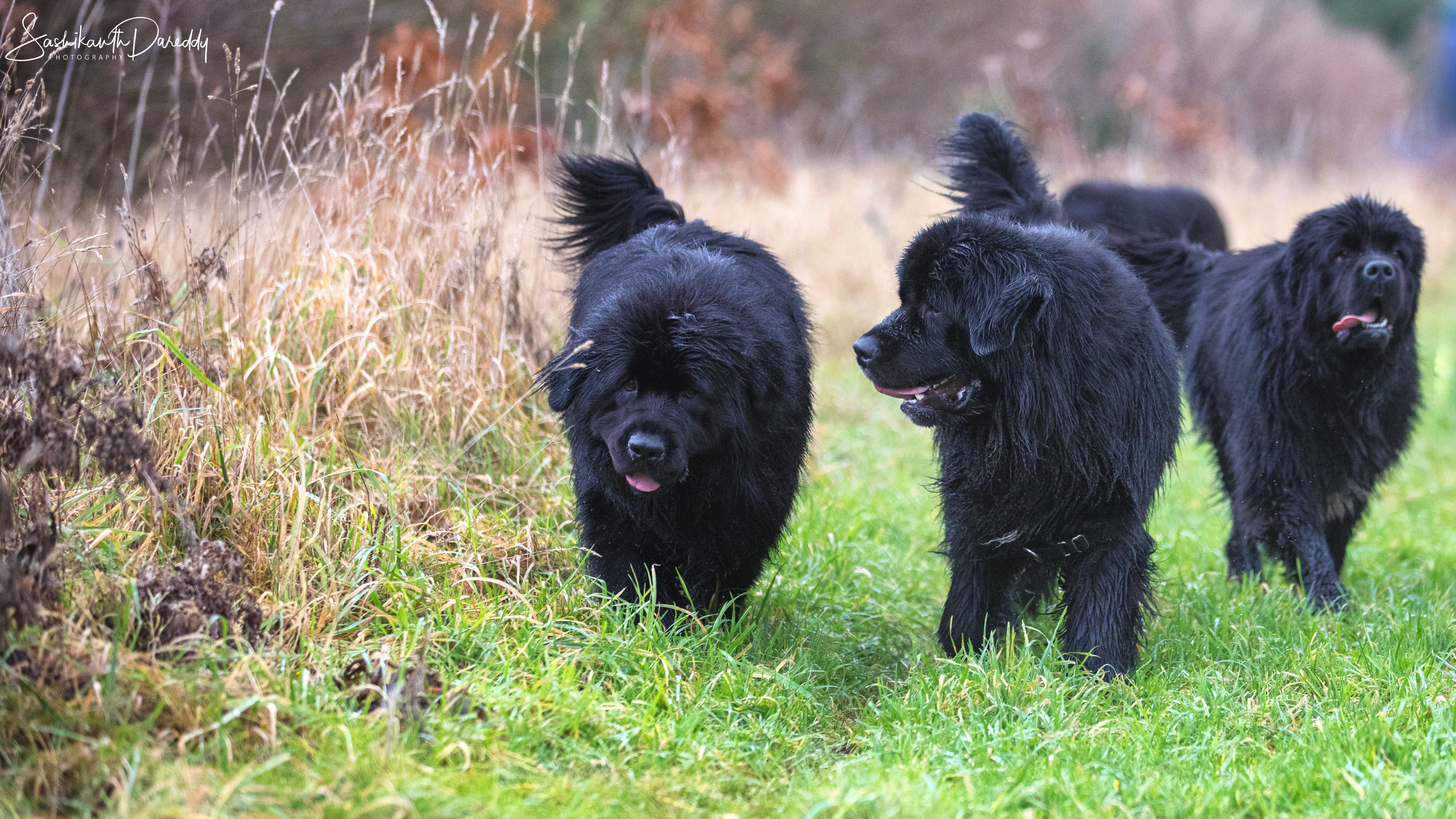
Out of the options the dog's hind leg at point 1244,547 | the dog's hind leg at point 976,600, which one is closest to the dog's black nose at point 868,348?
the dog's hind leg at point 976,600

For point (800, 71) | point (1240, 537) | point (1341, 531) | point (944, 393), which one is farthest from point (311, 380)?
point (800, 71)

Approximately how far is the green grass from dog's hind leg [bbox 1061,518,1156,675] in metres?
0.10

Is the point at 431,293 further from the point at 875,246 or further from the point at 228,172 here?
the point at 875,246

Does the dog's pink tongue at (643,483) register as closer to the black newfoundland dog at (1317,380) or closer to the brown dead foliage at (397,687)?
the brown dead foliage at (397,687)

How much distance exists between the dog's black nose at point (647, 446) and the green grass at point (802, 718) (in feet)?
1.80

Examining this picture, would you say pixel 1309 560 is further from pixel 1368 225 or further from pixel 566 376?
pixel 566 376

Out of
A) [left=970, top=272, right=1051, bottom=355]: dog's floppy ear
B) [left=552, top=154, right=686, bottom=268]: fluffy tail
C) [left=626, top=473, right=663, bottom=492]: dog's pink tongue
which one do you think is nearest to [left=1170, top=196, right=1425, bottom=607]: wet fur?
[left=970, top=272, right=1051, bottom=355]: dog's floppy ear

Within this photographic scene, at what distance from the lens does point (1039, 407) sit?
3326 millimetres

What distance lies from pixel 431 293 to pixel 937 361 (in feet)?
7.69

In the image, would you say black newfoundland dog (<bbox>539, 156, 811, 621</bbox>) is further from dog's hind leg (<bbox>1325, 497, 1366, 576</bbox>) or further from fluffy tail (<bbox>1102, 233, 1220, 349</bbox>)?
dog's hind leg (<bbox>1325, 497, 1366, 576</bbox>)

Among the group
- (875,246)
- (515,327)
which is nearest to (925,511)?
(515,327)

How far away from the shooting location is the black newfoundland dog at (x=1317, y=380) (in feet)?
13.7

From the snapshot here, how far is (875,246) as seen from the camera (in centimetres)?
1045

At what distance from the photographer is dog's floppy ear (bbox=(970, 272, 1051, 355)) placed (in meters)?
3.24
